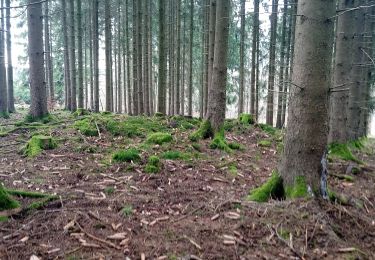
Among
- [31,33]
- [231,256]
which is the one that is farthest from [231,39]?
[231,256]

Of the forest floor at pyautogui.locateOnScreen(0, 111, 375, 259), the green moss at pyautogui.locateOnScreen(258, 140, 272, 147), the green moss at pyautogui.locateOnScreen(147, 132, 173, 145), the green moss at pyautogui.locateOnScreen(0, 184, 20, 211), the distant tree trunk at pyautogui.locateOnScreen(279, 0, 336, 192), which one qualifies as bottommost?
the forest floor at pyautogui.locateOnScreen(0, 111, 375, 259)

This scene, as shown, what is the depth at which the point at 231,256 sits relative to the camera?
3.10m

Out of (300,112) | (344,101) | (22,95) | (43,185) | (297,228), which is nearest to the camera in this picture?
(297,228)

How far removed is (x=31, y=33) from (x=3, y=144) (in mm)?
4243

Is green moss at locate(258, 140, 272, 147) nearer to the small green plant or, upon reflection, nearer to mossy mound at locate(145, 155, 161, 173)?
mossy mound at locate(145, 155, 161, 173)

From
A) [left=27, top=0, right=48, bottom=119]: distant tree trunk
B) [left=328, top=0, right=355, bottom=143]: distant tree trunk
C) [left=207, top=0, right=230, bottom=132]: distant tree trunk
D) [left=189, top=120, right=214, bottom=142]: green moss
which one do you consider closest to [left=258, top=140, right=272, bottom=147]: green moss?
[left=207, top=0, right=230, bottom=132]: distant tree trunk

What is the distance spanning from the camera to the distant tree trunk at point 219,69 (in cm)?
812

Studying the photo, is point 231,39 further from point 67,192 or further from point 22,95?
point 22,95

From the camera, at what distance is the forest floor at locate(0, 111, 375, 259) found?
127 inches

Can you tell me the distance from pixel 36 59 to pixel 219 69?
6.23m

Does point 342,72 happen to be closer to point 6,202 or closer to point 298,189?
point 298,189

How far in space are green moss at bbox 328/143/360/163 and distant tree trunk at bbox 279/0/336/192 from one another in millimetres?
3893

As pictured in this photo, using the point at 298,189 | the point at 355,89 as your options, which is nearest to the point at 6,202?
the point at 298,189

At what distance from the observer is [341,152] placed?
7.80 m
